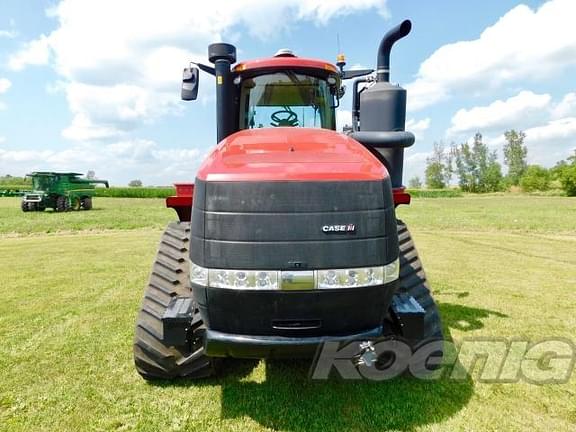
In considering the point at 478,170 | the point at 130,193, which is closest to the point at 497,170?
the point at 478,170

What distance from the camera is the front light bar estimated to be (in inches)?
89.0

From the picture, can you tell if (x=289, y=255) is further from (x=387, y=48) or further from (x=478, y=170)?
(x=478, y=170)

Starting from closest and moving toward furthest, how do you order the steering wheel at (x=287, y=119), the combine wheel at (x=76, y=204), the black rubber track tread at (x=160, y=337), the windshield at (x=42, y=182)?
the black rubber track tread at (x=160, y=337) → the steering wheel at (x=287, y=119) → the windshield at (x=42, y=182) → the combine wheel at (x=76, y=204)

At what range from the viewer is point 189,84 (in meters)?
3.70

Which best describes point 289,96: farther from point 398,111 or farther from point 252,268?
point 252,268

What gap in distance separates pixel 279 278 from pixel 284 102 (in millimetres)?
2028

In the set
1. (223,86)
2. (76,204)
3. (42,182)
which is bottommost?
(76,204)

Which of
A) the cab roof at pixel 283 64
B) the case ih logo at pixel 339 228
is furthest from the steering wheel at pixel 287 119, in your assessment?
the case ih logo at pixel 339 228

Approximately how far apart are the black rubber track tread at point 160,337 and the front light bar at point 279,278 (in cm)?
82

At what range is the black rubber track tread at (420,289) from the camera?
3.28 metres

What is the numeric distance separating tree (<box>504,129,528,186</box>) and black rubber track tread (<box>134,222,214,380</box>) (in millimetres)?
78070

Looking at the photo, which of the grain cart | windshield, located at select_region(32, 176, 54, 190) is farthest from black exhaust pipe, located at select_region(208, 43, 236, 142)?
windshield, located at select_region(32, 176, 54, 190)

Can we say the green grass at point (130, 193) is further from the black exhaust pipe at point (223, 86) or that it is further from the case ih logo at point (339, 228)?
the case ih logo at point (339, 228)

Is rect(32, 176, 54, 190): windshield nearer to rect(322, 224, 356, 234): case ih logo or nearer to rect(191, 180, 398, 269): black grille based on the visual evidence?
rect(191, 180, 398, 269): black grille
